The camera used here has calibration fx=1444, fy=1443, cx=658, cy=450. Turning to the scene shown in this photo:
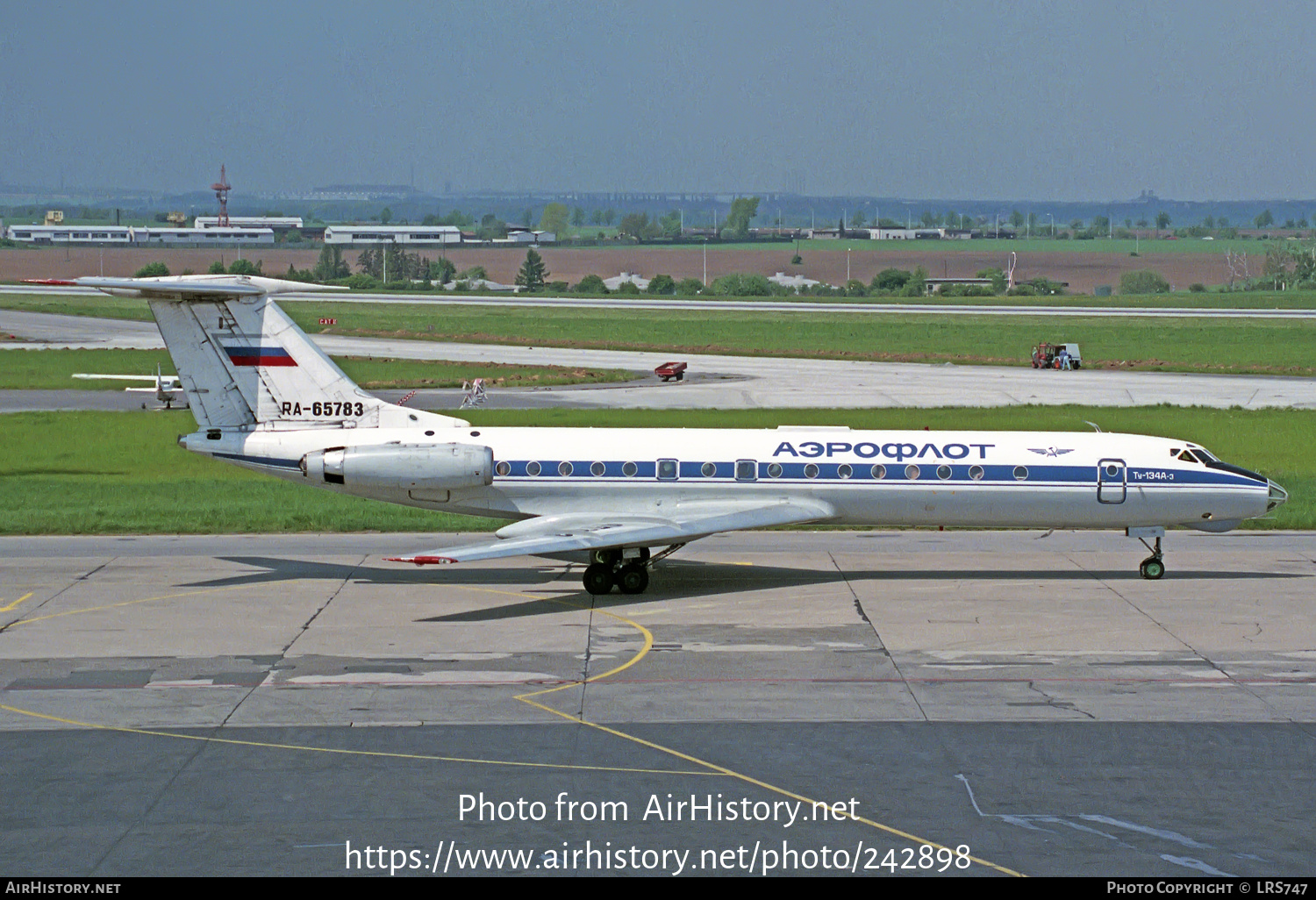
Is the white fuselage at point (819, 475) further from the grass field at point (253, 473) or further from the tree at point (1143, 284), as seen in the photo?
the tree at point (1143, 284)

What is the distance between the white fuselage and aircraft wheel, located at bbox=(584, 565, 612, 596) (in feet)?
4.95

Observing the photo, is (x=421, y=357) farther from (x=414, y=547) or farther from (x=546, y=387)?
(x=414, y=547)

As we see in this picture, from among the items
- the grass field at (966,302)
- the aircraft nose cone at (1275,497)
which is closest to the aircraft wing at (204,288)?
the aircraft nose cone at (1275,497)

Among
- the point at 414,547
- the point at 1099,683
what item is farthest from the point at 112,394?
the point at 1099,683

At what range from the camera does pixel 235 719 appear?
18.5m

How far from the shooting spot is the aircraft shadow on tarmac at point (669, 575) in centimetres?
2736

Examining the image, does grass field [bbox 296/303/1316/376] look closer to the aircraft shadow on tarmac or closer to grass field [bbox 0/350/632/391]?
grass field [bbox 0/350/632/391]

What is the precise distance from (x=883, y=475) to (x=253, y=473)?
24592 mm

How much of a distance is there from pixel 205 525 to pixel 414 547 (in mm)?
5688

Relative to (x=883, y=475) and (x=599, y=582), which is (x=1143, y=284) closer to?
(x=883, y=475)

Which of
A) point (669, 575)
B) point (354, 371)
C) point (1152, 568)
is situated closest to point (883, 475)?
point (669, 575)

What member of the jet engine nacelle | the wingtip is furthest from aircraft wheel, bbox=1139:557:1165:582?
the wingtip

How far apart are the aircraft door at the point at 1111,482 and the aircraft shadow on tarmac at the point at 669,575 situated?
64.0 inches

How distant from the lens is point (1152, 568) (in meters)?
28.1
